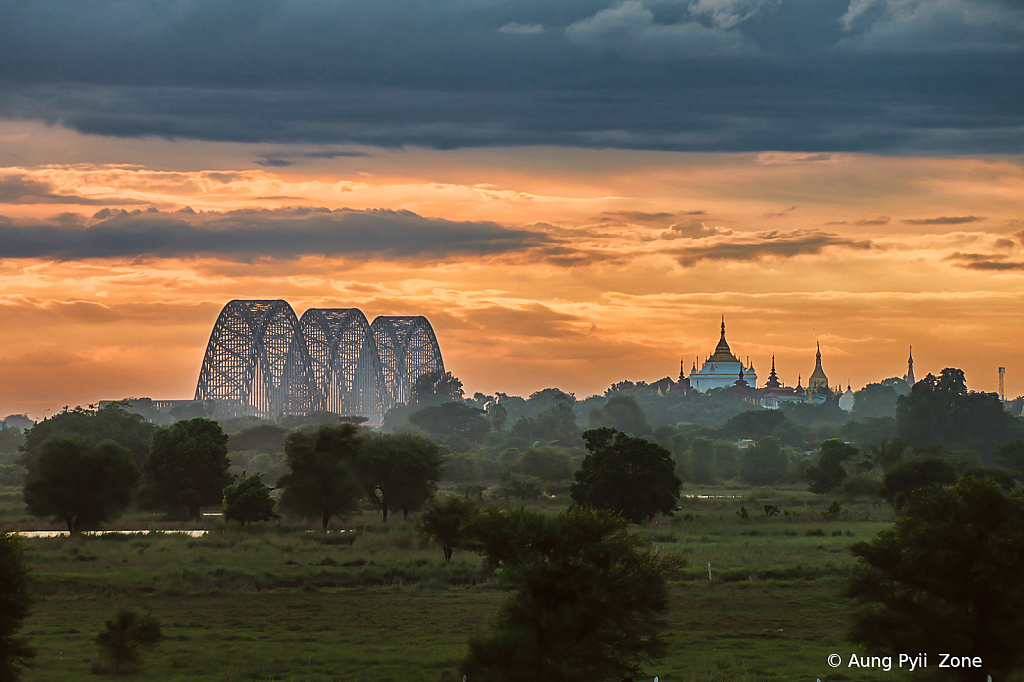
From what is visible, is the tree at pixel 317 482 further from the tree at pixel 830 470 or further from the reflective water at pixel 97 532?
the tree at pixel 830 470

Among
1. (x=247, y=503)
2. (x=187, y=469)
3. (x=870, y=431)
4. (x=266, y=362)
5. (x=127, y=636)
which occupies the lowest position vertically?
(x=127, y=636)

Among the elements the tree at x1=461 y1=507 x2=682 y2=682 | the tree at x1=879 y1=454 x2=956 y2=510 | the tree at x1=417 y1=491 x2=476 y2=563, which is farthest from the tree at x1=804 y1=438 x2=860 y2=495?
the tree at x1=461 y1=507 x2=682 y2=682

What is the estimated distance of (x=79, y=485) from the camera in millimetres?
63312

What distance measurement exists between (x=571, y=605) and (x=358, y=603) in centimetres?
1722

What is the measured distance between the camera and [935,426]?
478ft

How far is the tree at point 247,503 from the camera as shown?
6384cm

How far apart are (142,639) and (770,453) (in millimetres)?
107462

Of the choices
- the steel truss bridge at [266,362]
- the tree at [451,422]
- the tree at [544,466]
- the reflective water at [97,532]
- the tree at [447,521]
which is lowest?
the reflective water at [97,532]

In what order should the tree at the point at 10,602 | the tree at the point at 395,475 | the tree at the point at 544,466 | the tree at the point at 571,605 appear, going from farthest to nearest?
the tree at the point at 544,466
the tree at the point at 395,475
the tree at the point at 10,602
the tree at the point at 571,605

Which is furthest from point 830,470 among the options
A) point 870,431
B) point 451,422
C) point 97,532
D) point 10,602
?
point 451,422

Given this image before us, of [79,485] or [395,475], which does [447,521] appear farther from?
[79,485]

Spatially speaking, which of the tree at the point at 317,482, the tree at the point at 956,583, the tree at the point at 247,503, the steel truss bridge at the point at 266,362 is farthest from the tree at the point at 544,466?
the tree at the point at 956,583

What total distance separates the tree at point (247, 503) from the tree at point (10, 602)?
130 ft

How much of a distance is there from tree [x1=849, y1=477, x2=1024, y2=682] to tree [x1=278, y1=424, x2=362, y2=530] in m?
44.7
